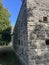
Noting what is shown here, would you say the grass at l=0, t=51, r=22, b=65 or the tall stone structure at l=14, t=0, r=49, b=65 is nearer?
the tall stone structure at l=14, t=0, r=49, b=65

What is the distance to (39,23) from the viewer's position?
7340 mm

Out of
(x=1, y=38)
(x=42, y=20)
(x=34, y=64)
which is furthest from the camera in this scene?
(x=1, y=38)

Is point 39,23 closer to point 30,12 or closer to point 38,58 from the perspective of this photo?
point 30,12

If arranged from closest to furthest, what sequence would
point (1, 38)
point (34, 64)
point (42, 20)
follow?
point (34, 64), point (42, 20), point (1, 38)

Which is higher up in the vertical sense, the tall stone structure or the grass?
the tall stone structure

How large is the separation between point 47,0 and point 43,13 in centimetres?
76

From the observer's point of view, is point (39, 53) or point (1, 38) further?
point (1, 38)

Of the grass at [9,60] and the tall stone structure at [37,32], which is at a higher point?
the tall stone structure at [37,32]

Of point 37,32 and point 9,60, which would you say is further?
point 9,60

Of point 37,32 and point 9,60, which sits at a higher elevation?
point 37,32

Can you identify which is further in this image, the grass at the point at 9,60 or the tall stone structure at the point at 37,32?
the grass at the point at 9,60

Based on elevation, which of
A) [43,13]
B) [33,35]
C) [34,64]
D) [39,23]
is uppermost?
[43,13]

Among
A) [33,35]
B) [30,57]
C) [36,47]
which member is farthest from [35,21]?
[30,57]

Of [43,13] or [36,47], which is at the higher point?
[43,13]
